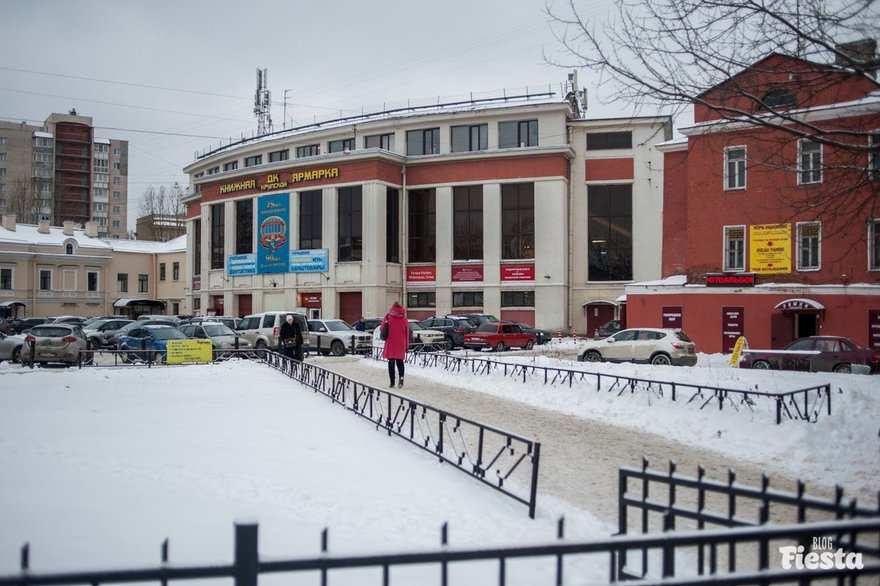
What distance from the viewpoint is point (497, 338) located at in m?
35.6

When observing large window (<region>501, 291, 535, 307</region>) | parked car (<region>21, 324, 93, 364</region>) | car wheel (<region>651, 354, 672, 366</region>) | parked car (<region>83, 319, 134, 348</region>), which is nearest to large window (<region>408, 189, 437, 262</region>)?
large window (<region>501, 291, 535, 307</region>)

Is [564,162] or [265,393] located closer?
[265,393]

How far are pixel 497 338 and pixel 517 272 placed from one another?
13.8 meters

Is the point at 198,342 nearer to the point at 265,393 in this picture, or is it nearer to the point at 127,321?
the point at 265,393

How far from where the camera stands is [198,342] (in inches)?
893

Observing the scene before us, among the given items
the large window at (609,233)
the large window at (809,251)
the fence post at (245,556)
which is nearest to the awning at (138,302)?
the large window at (609,233)

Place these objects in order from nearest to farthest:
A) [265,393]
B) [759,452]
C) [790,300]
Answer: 1. [759,452]
2. [265,393]
3. [790,300]

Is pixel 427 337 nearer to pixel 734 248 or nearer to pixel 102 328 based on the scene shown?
pixel 734 248

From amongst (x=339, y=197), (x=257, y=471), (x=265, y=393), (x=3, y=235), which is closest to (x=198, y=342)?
(x=265, y=393)

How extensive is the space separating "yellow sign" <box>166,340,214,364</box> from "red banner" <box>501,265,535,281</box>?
28.9 meters

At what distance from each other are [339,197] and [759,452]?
143 feet

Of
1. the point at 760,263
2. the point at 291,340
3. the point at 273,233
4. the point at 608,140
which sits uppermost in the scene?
the point at 608,140

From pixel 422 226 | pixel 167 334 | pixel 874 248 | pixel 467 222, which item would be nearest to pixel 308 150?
pixel 422 226

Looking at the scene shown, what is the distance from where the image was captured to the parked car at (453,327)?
3769 centimetres
